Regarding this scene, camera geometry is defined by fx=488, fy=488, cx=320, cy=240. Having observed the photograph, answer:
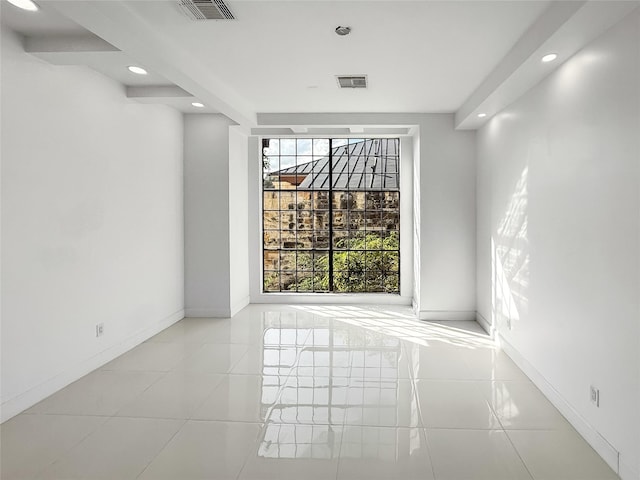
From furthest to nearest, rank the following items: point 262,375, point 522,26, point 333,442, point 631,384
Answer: point 262,375, point 522,26, point 333,442, point 631,384

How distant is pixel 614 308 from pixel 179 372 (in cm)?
341

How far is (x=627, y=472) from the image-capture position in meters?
2.49

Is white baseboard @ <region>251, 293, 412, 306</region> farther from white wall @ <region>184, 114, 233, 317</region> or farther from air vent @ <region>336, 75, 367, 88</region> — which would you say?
air vent @ <region>336, 75, 367, 88</region>

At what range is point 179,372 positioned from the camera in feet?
14.3

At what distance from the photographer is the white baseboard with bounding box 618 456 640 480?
242cm

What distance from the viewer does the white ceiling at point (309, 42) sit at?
293cm

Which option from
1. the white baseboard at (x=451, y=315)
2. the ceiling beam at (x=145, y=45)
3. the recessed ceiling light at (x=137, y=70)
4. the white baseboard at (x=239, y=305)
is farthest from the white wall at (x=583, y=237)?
the white baseboard at (x=239, y=305)

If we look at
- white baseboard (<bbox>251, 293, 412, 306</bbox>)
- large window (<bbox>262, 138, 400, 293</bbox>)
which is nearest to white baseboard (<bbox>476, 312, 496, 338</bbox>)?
white baseboard (<bbox>251, 293, 412, 306</bbox>)

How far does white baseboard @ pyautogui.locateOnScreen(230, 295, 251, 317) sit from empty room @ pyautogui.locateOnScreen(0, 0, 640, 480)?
0.21 meters

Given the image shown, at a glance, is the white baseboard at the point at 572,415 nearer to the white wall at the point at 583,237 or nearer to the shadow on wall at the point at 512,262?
the white wall at the point at 583,237

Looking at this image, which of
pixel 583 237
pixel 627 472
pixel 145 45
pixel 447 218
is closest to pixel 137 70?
pixel 145 45

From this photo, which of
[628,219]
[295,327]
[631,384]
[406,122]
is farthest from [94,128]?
[631,384]

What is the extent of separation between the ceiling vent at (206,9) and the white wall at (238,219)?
11.1ft

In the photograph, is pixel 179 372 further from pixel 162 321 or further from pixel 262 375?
pixel 162 321
